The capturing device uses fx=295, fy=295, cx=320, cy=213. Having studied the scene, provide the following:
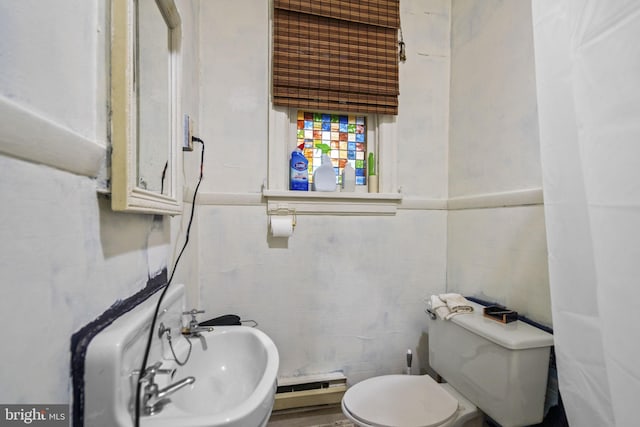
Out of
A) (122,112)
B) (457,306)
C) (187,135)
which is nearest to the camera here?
(122,112)

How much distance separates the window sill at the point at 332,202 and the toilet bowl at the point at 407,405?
848 mm

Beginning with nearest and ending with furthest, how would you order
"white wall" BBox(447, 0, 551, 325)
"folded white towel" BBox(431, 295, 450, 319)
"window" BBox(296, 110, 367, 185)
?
"white wall" BBox(447, 0, 551, 325) → "folded white towel" BBox(431, 295, 450, 319) → "window" BBox(296, 110, 367, 185)

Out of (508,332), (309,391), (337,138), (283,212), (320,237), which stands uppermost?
(337,138)

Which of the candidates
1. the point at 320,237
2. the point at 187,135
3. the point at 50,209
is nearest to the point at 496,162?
the point at 320,237

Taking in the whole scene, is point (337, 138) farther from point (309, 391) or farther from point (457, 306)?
point (309, 391)

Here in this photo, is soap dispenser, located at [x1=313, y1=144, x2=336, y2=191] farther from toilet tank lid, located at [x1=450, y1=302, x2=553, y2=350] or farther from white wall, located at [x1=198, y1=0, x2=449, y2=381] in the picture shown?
toilet tank lid, located at [x1=450, y1=302, x2=553, y2=350]

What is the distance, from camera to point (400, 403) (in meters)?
1.21

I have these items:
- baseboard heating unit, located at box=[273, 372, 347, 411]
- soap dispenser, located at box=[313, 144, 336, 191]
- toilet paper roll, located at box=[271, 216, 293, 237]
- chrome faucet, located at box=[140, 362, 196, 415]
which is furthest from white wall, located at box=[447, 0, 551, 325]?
chrome faucet, located at box=[140, 362, 196, 415]

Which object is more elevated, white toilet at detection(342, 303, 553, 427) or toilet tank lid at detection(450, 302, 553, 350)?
toilet tank lid at detection(450, 302, 553, 350)

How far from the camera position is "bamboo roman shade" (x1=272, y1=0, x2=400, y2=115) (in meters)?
1.55

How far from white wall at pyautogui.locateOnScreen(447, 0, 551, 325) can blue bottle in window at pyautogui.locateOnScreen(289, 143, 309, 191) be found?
2.91ft

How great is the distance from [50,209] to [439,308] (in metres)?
1.43

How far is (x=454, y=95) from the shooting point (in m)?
1.76

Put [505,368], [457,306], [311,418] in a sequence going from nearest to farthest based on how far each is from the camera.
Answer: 1. [505,368]
2. [457,306]
3. [311,418]
